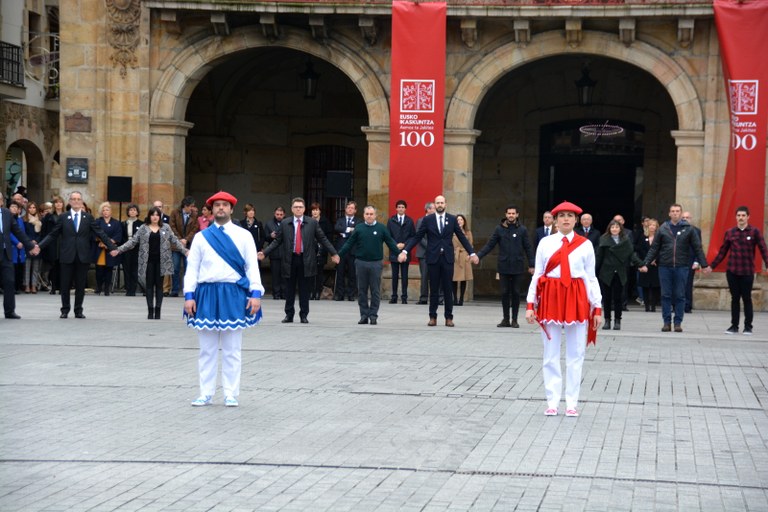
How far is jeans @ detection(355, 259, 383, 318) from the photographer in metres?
18.7

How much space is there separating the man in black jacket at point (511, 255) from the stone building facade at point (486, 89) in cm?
455

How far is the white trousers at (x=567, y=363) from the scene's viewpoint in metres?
10.5

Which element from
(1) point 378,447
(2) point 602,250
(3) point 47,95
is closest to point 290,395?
(1) point 378,447

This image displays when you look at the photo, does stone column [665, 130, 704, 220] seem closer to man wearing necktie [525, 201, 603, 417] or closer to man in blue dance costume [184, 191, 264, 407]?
man wearing necktie [525, 201, 603, 417]

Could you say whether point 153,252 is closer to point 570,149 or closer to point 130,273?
point 130,273

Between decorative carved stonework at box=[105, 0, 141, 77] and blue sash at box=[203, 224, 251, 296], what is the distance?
14.5m

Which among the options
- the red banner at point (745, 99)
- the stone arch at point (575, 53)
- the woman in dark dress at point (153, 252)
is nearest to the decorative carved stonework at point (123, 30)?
the woman in dark dress at point (153, 252)

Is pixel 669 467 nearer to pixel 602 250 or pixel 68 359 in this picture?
pixel 68 359

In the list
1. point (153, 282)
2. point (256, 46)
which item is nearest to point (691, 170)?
point (256, 46)

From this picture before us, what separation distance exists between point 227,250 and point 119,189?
13.9 metres

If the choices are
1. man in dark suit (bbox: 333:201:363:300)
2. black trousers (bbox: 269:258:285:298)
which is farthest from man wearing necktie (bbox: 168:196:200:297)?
man in dark suit (bbox: 333:201:363:300)

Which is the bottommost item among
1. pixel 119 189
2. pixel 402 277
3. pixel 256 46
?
pixel 402 277

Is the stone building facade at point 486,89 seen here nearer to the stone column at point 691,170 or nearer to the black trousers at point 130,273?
the stone column at point 691,170

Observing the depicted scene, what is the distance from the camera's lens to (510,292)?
62.7 feet
